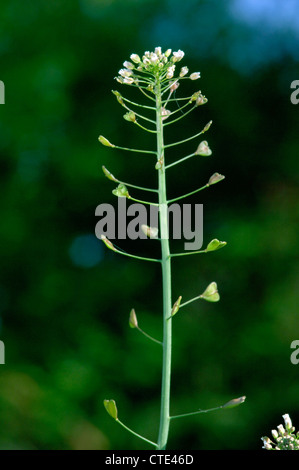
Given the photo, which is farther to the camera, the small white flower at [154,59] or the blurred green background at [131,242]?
the blurred green background at [131,242]

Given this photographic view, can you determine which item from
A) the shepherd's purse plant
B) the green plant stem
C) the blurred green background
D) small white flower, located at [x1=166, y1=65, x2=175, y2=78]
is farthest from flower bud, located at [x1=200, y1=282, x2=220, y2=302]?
the blurred green background

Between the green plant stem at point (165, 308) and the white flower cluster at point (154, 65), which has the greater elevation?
the white flower cluster at point (154, 65)

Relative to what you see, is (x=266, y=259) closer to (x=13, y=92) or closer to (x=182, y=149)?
(x=182, y=149)

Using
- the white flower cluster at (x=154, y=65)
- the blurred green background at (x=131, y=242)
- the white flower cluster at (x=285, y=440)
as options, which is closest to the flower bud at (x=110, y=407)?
the white flower cluster at (x=285, y=440)

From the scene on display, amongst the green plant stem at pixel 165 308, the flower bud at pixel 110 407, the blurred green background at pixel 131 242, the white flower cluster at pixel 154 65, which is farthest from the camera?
the blurred green background at pixel 131 242

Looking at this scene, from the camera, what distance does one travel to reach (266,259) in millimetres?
3883

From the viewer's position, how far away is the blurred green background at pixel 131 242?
12.3 ft

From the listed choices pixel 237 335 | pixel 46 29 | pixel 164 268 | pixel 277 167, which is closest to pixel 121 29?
pixel 46 29

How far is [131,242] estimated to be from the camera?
3.99 metres

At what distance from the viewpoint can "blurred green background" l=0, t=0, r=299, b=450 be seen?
376 centimetres

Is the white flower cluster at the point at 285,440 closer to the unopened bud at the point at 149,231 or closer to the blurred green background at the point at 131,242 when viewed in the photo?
the unopened bud at the point at 149,231

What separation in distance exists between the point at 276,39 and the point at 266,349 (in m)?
2.07

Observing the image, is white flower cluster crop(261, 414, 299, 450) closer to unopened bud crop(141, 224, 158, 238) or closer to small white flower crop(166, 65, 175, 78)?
unopened bud crop(141, 224, 158, 238)
